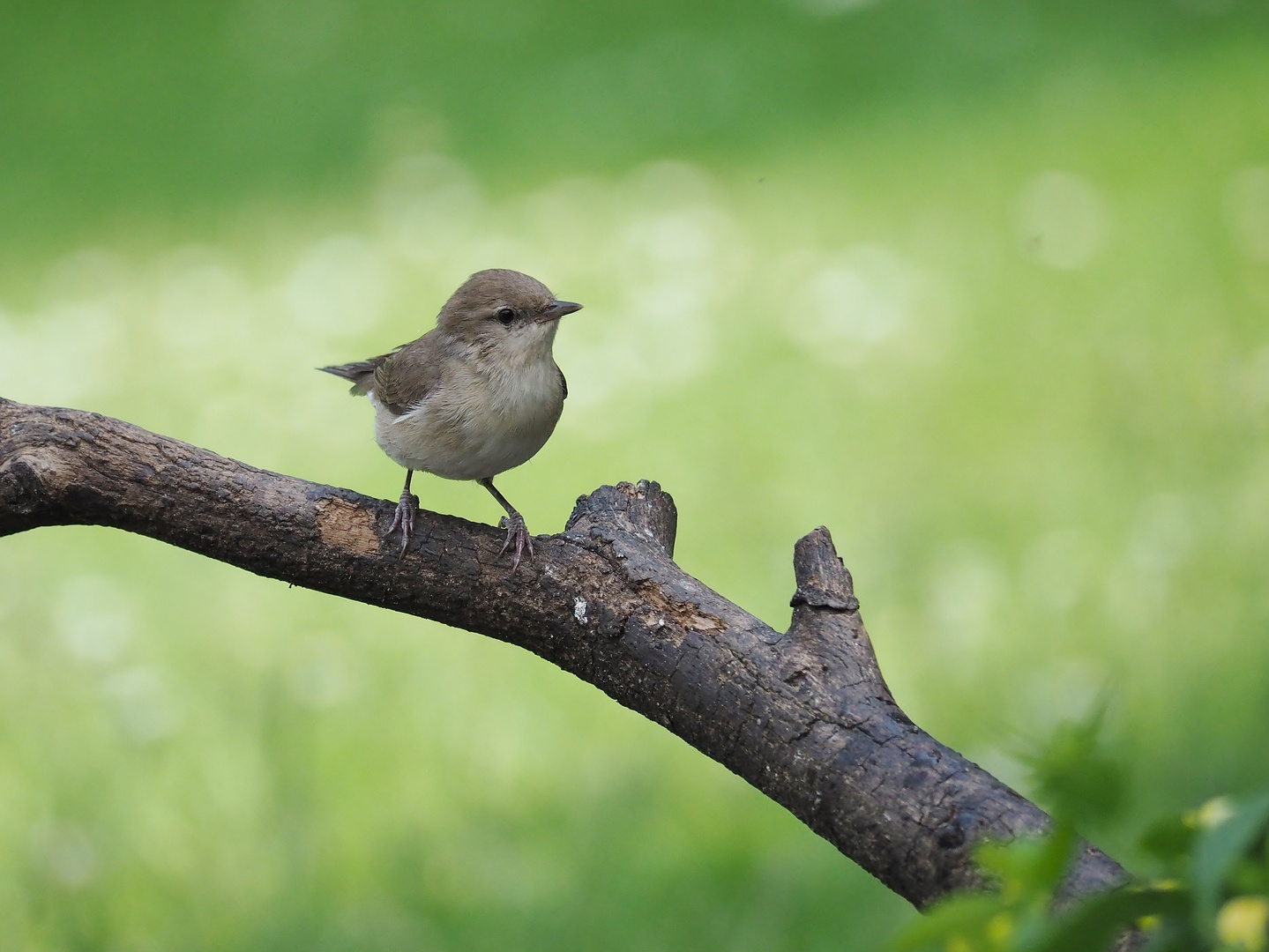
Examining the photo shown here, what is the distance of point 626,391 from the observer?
254 inches

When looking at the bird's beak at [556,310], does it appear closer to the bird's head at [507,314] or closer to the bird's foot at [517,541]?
the bird's head at [507,314]

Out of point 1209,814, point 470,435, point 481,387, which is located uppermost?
point 481,387

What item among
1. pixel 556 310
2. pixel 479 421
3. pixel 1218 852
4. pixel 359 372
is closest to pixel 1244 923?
pixel 1218 852

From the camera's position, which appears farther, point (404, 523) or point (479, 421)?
point (479, 421)

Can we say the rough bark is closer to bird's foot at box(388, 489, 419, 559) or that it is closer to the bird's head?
bird's foot at box(388, 489, 419, 559)

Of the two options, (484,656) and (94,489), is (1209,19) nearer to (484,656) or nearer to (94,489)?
(484,656)

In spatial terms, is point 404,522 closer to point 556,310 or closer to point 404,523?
point 404,523

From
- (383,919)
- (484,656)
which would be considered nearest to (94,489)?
(383,919)

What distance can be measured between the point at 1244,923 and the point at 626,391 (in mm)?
5448

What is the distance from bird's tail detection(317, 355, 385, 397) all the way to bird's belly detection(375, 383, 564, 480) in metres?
0.63

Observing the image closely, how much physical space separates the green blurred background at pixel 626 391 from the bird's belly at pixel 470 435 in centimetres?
164

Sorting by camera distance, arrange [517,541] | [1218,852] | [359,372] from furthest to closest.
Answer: [359,372]
[517,541]
[1218,852]

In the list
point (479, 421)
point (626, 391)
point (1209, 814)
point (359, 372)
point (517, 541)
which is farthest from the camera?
point (626, 391)

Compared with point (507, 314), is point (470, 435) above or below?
below
